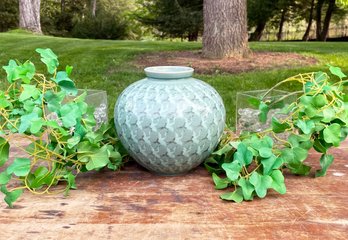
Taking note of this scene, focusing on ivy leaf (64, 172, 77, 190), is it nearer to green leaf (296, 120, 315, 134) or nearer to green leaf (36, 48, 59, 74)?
green leaf (36, 48, 59, 74)

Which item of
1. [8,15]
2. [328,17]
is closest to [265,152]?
[328,17]

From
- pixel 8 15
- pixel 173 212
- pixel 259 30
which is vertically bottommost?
pixel 259 30

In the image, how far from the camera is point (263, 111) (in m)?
1.16

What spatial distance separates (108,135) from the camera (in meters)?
1.22

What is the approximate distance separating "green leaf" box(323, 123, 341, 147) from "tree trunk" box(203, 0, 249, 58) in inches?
139

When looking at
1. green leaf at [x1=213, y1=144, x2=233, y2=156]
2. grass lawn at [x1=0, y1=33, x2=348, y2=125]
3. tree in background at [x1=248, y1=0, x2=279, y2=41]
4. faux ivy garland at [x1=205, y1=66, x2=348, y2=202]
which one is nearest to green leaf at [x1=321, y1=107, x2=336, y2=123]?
faux ivy garland at [x1=205, y1=66, x2=348, y2=202]

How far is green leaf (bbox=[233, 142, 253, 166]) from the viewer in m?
1.01

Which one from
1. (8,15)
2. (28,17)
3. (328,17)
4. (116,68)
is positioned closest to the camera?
(116,68)

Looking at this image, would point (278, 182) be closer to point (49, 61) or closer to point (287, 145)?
point (287, 145)

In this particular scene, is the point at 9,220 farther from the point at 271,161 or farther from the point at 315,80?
the point at 315,80

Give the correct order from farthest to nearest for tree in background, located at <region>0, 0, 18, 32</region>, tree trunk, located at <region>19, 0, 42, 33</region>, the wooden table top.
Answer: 1. tree in background, located at <region>0, 0, 18, 32</region>
2. tree trunk, located at <region>19, 0, 42, 33</region>
3. the wooden table top

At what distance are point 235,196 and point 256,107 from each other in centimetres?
32

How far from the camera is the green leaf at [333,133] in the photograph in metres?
1.06

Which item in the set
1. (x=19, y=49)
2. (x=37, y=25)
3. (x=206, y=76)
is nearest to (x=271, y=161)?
(x=206, y=76)
